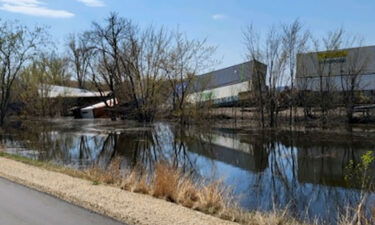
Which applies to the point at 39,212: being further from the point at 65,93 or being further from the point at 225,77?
the point at 65,93

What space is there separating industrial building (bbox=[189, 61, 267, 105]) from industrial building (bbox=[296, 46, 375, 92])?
3670 mm

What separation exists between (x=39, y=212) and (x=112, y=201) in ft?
5.23

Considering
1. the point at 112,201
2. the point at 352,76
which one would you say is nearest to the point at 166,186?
the point at 112,201

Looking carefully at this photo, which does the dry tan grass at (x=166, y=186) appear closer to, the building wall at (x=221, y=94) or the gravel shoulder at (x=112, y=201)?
the gravel shoulder at (x=112, y=201)

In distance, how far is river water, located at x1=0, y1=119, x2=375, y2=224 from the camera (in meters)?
13.3

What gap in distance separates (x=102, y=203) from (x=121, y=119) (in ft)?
143

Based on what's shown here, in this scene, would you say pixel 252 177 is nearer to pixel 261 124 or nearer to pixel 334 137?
pixel 334 137

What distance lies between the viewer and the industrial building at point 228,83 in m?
39.9

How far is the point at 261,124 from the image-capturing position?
129 ft

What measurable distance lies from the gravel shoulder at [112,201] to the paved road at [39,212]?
285 millimetres

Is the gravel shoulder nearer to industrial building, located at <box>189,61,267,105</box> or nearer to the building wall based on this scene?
industrial building, located at <box>189,61,267,105</box>

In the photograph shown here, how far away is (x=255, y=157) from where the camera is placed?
73.4ft

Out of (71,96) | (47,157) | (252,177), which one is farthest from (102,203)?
(71,96)

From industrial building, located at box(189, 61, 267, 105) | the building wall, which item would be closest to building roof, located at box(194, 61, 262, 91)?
industrial building, located at box(189, 61, 267, 105)
